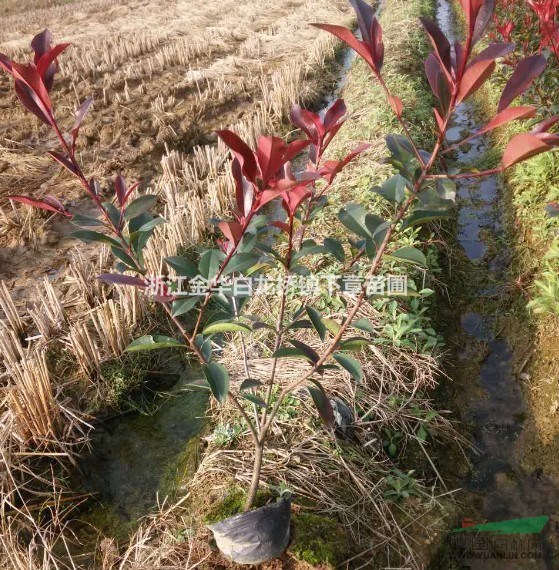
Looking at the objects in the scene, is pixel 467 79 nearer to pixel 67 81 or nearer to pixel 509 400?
pixel 509 400

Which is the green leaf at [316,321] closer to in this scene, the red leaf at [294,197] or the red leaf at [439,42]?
the red leaf at [294,197]

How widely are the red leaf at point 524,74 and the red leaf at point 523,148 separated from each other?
4.5 inches

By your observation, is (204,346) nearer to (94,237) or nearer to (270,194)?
(94,237)

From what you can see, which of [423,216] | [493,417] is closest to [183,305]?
[423,216]

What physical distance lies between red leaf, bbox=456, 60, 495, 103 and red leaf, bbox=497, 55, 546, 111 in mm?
72

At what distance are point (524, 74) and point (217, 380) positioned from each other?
3.35 ft

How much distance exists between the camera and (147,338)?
1438 millimetres

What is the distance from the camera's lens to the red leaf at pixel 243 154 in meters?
1.05

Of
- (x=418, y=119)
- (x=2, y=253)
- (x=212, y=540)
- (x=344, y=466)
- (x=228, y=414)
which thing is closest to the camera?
(x=212, y=540)

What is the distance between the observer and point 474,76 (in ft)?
3.20

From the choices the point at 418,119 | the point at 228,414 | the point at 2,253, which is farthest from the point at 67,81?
the point at 228,414

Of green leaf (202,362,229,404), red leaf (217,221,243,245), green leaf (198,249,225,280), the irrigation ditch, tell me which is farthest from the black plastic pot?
red leaf (217,221,243,245)

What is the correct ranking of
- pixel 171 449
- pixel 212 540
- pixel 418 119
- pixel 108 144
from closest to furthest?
1. pixel 212 540
2. pixel 171 449
3. pixel 418 119
4. pixel 108 144

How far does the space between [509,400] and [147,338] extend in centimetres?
228
